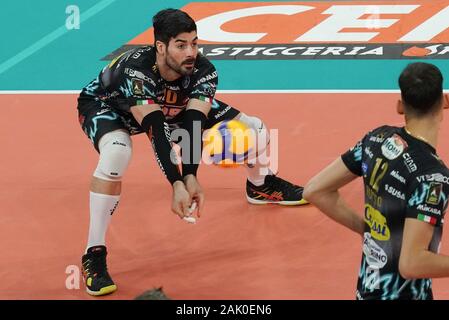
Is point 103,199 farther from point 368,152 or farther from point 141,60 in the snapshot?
point 368,152

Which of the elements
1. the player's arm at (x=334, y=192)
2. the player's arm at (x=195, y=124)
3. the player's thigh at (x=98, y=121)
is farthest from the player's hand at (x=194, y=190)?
the player's arm at (x=334, y=192)

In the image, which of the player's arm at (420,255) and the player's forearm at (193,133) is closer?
the player's arm at (420,255)

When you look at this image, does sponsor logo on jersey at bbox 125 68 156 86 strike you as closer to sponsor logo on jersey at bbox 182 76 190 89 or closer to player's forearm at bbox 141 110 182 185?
player's forearm at bbox 141 110 182 185

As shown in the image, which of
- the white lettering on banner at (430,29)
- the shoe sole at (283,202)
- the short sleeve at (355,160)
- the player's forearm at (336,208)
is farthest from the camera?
the white lettering on banner at (430,29)

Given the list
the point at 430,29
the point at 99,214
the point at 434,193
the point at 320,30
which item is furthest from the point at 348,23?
the point at 434,193

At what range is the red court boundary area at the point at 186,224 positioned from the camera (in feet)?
24.0

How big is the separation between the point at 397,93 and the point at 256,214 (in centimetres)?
351

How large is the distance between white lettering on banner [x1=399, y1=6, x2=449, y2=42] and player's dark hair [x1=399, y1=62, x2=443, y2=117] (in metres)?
8.62

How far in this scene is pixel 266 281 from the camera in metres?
7.32

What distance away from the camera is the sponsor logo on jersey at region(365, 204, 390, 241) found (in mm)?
4809

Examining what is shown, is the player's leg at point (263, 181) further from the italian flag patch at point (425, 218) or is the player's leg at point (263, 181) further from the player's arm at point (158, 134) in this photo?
the italian flag patch at point (425, 218)

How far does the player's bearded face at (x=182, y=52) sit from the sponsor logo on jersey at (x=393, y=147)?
2.74m

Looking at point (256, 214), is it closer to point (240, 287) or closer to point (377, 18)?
point (240, 287)

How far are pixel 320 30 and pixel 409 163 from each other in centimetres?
905
